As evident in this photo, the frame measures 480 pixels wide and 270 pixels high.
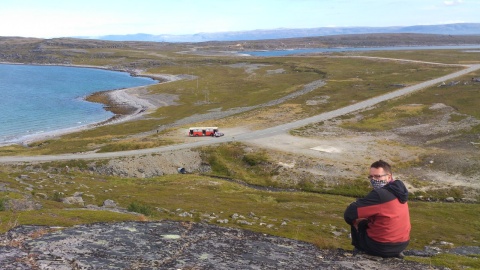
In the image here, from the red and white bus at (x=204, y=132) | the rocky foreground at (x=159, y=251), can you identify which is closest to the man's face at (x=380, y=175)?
the rocky foreground at (x=159, y=251)

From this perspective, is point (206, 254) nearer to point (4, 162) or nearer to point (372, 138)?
point (4, 162)

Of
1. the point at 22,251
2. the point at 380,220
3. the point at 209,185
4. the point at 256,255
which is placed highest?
the point at 380,220

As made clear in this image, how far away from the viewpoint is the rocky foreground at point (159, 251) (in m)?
15.8

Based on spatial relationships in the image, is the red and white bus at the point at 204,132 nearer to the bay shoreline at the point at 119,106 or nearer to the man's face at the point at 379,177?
the bay shoreline at the point at 119,106

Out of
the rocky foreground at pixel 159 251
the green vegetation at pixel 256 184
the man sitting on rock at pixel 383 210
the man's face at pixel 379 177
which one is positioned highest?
the man's face at pixel 379 177

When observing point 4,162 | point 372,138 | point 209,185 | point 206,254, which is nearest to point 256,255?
point 206,254

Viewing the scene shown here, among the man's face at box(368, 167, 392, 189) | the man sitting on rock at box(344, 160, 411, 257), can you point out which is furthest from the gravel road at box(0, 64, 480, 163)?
the man's face at box(368, 167, 392, 189)

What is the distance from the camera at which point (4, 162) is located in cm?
6838

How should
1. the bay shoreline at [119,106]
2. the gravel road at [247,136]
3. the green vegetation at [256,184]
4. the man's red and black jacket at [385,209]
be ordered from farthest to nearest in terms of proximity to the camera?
1. the bay shoreline at [119,106]
2. the gravel road at [247,136]
3. the green vegetation at [256,184]
4. the man's red and black jacket at [385,209]

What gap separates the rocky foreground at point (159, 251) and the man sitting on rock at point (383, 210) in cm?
164

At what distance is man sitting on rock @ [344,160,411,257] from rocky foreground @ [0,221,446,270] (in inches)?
64.6

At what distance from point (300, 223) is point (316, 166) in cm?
2739

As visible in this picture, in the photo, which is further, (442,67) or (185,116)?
(442,67)

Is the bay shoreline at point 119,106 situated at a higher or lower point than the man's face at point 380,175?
lower
